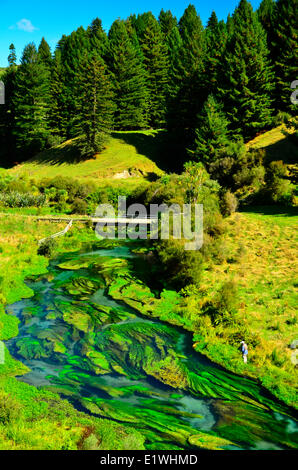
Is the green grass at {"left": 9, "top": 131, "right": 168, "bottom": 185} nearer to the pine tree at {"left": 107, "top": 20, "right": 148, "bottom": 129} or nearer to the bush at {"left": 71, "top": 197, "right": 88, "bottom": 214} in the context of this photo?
the pine tree at {"left": 107, "top": 20, "right": 148, "bottom": 129}

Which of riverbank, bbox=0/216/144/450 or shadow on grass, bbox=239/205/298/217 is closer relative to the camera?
riverbank, bbox=0/216/144/450

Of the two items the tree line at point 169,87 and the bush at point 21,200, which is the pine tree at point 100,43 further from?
the bush at point 21,200

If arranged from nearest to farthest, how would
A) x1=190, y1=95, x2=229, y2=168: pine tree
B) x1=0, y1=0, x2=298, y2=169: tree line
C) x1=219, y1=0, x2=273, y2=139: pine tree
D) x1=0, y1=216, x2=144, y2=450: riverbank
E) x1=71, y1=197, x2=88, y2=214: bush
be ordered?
x1=0, y1=216, x2=144, y2=450: riverbank → x1=71, y1=197, x2=88, y2=214: bush → x1=190, y1=95, x2=229, y2=168: pine tree → x1=219, y1=0, x2=273, y2=139: pine tree → x1=0, y1=0, x2=298, y2=169: tree line

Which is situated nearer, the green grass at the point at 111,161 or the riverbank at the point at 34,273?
the riverbank at the point at 34,273

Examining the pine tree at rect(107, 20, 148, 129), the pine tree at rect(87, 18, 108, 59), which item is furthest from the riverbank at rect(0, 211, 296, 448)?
the pine tree at rect(87, 18, 108, 59)

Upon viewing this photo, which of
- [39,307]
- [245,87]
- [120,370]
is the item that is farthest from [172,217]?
[245,87]

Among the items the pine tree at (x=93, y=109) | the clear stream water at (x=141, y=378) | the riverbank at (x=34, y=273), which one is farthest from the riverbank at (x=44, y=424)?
the pine tree at (x=93, y=109)

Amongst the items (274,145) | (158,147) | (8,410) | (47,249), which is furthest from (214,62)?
(8,410)
